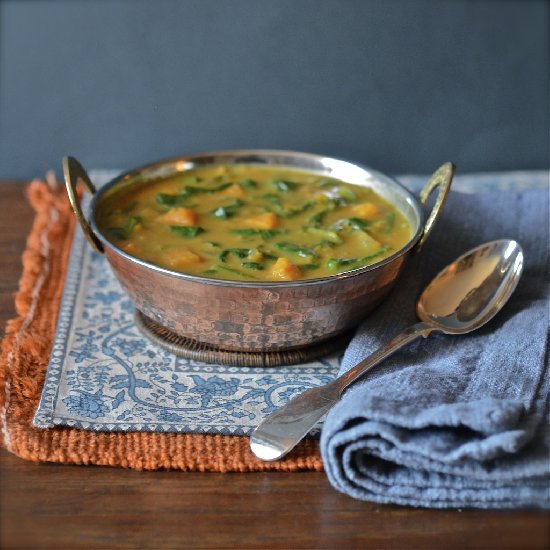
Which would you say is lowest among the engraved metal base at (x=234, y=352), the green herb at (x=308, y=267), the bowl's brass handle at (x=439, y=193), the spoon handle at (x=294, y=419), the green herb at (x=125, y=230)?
the engraved metal base at (x=234, y=352)

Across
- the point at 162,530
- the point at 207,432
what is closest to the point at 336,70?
the point at 207,432

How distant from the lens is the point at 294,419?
1622 mm

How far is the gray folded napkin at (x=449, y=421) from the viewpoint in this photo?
147 cm

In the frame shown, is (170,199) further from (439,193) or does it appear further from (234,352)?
(439,193)

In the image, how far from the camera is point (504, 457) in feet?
4.89

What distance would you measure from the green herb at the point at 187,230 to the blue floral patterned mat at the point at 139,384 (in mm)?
212

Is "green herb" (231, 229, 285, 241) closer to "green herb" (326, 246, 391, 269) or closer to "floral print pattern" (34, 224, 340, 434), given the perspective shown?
"green herb" (326, 246, 391, 269)

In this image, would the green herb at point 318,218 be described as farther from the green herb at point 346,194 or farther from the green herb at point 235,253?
the green herb at point 235,253

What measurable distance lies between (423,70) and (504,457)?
1869mm

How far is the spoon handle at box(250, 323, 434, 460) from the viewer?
5.22 ft

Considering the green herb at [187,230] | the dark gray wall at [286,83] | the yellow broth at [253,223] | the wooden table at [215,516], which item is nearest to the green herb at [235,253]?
the yellow broth at [253,223]

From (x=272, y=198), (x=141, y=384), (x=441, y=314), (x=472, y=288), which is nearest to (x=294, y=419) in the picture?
(x=141, y=384)

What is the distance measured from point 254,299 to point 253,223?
14.9 inches

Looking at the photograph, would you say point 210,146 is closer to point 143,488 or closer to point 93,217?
point 93,217
